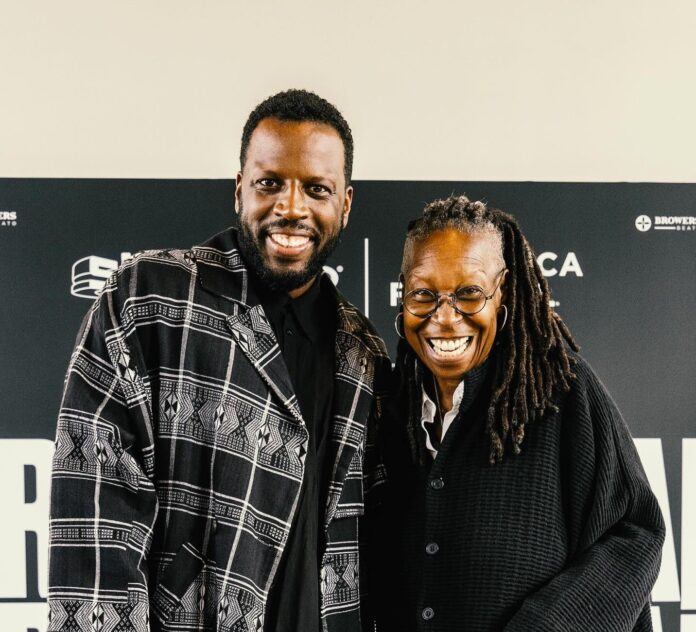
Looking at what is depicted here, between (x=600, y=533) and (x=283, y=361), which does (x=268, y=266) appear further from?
(x=600, y=533)

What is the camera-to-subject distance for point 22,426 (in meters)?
2.28

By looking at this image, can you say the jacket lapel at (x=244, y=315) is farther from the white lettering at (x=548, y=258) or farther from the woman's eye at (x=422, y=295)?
the white lettering at (x=548, y=258)

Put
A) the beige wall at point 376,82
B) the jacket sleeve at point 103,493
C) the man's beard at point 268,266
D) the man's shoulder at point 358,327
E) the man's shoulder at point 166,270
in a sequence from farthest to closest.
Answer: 1. the beige wall at point 376,82
2. the man's shoulder at point 358,327
3. the man's beard at point 268,266
4. the man's shoulder at point 166,270
5. the jacket sleeve at point 103,493

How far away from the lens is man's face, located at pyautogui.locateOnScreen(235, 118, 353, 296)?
1.50 meters

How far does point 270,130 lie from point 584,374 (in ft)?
2.64

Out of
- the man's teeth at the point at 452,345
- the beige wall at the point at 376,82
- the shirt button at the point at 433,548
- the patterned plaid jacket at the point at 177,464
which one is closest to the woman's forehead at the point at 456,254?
the man's teeth at the point at 452,345

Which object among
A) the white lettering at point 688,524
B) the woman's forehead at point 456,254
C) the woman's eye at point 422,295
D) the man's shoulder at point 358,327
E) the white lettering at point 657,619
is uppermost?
the woman's forehead at point 456,254

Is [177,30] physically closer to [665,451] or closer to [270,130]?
[270,130]

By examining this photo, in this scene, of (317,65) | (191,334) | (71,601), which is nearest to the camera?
(71,601)

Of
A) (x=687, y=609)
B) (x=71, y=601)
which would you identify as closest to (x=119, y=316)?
(x=71, y=601)

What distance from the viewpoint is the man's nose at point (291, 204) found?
1.49 m

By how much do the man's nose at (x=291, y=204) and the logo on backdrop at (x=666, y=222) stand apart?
4.35ft

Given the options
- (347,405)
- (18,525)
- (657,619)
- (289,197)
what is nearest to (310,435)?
(347,405)

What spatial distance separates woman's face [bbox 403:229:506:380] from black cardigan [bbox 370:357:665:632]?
0.14 metres
